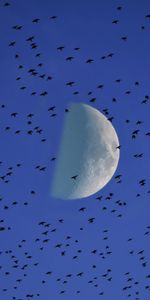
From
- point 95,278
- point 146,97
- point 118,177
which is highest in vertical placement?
point 146,97

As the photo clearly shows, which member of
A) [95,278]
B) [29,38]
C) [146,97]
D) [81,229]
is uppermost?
[29,38]

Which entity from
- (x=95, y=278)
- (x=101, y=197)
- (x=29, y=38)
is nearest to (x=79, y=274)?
(x=95, y=278)

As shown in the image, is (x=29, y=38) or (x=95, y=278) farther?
(x=95, y=278)

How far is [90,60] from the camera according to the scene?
50.4m

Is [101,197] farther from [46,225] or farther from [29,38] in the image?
[29,38]

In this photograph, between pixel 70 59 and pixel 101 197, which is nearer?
pixel 70 59

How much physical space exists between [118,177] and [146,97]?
20.8 feet

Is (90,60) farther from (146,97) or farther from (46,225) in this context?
(46,225)

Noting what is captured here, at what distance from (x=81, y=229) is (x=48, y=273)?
4.18m

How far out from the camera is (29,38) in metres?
50.0

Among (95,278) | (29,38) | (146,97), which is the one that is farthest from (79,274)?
(29,38)

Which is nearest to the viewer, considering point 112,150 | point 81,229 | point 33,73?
point 33,73

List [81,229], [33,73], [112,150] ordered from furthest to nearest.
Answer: [112,150], [81,229], [33,73]

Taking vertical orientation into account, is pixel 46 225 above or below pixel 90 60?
below
